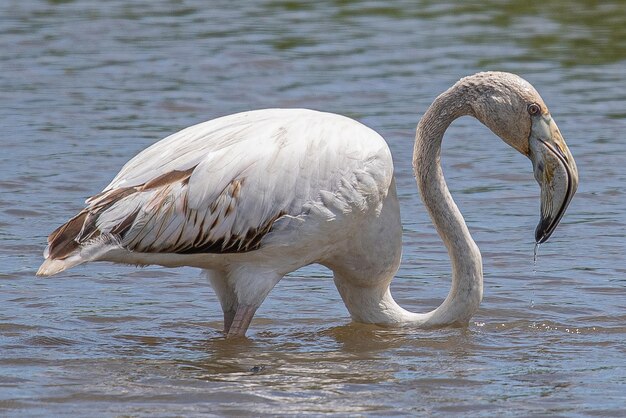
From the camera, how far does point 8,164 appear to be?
12391 mm

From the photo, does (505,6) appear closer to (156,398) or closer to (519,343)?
(519,343)

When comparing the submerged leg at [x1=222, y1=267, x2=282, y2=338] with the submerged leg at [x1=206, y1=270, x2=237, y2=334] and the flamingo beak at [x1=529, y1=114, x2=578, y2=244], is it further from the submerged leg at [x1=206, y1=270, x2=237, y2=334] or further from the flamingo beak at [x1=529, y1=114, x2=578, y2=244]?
the flamingo beak at [x1=529, y1=114, x2=578, y2=244]

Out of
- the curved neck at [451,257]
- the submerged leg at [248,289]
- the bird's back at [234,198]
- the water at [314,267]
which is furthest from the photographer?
the curved neck at [451,257]

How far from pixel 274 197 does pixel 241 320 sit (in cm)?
74

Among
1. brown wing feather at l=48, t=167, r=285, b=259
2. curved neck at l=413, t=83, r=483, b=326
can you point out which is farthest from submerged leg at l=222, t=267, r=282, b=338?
curved neck at l=413, t=83, r=483, b=326

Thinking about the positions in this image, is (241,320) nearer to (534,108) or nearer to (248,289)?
(248,289)

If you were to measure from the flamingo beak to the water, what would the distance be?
0.92 metres

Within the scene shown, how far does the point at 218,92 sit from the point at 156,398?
8236mm

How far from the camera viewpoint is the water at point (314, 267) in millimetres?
7465

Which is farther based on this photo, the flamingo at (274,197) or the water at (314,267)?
the flamingo at (274,197)

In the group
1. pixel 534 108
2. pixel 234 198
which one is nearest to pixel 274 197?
pixel 234 198

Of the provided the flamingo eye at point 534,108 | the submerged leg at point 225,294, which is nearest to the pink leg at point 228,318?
the submerged leg at point 225,294

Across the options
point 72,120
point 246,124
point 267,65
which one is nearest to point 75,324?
point 246,124

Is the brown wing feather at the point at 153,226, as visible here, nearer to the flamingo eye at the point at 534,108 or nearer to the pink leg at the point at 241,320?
the pink leg at the point at 241,320
